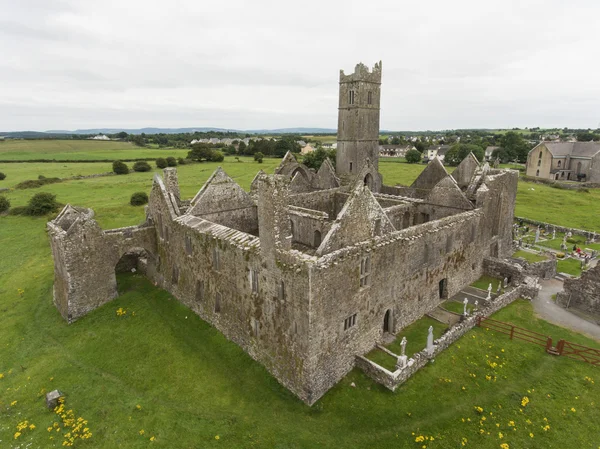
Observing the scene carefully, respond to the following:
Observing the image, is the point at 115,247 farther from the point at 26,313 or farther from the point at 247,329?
the point at 247,329

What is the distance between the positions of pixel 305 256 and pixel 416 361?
8.48m

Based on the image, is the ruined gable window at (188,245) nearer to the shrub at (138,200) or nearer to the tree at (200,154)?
the shrub at (138,200)

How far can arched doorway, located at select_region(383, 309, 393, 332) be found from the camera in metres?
21.0

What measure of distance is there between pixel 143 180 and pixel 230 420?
224 feet

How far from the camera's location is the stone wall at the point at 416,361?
675 inches

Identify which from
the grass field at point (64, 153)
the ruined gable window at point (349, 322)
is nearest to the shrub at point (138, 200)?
the ruined gable window at point (349, 322)

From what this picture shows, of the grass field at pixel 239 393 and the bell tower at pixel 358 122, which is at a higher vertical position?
the bell tower at pixel 358 122

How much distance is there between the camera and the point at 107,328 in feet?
75.9

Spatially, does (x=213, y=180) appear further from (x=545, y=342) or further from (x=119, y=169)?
(x=119, y=169)

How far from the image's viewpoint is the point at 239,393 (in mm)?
17328

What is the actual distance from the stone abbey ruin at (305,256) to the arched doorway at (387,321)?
0.22ft

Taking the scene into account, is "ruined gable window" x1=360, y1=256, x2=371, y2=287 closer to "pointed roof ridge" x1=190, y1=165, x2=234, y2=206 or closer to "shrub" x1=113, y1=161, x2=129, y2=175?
"pointed roof ridge" x1=190, y1=165, x2=234, y2=206

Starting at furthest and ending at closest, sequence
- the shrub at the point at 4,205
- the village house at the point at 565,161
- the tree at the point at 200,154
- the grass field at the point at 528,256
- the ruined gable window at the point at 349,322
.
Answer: the tree at the point at 200,154 < the village house at the point at 565,161 < the shrub at the point at 4,205 < the grass field at the point at 528,256 < the ruined gable window at the point at 349,322

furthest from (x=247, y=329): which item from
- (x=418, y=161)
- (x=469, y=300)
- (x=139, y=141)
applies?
(x=139, y=141)
